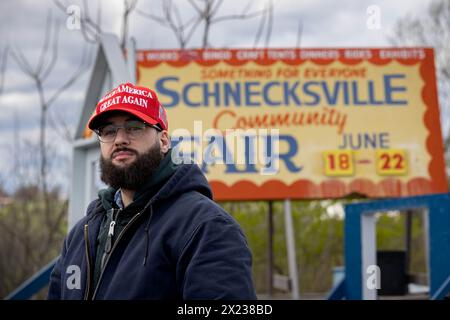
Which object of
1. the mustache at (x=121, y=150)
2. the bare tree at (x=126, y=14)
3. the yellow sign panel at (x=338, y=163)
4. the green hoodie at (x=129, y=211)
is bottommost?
the green hoodie at (x=129, y=211)

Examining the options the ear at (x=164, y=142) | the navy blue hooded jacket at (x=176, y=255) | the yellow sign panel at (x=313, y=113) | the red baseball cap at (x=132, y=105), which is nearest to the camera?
the navy blue hooded jacket at (x=176, y=255)

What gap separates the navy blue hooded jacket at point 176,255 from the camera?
202 cm

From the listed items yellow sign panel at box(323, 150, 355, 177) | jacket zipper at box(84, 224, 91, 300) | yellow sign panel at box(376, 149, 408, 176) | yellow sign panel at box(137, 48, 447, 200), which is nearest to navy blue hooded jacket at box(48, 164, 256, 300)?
jacket zipper at box(84, 224, 91, 300)

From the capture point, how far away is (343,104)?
8211 mm

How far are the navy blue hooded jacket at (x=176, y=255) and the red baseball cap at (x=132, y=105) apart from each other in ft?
0.77

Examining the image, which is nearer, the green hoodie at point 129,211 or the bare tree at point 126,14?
the green hoodie at point 129,211

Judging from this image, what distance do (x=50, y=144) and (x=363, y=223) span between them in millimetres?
6573

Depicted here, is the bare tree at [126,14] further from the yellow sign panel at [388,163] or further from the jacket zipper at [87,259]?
the jacket zipper at [87,259]

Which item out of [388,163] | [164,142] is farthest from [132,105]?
[388,163]

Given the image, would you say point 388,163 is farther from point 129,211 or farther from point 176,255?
point 176,255

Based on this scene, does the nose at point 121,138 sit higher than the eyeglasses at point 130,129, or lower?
lower

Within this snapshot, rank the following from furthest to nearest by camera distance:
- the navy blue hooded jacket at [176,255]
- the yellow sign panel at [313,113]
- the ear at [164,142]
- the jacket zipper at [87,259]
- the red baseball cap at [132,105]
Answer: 1. the yellow sign panel at [313,113]
2. the ear at [164,142]
3. the red baseball cap at [132,105]
4. the jacket zipper at [87,259]
5. the navy blue hooded jacket at [176,255]

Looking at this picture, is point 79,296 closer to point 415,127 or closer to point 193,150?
point 193,150

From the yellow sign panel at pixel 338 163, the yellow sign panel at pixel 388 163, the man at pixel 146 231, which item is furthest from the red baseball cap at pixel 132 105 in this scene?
the yellow sign panel at pixel 388 163
